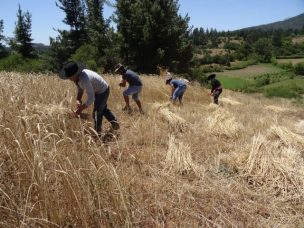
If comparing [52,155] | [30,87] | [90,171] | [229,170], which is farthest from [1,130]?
[30,87]

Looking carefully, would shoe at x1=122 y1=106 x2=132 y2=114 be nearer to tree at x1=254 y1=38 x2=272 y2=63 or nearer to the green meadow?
the green meadow

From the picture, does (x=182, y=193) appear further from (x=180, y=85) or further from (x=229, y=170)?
(x=180, y=85)

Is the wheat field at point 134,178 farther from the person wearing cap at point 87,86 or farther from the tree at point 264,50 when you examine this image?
the tree at point 264,50

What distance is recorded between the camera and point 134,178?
357cm

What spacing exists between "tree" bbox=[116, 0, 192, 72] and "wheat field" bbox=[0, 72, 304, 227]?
61.1 ft

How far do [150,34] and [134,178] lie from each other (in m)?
21.3

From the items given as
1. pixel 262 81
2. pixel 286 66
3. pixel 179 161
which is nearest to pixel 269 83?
Answer: pixel 262 81

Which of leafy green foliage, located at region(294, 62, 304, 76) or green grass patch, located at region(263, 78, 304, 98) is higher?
leafy green foliage, located at region(294, 62, 304, 76)

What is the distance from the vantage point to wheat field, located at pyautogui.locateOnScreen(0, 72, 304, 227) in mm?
2652

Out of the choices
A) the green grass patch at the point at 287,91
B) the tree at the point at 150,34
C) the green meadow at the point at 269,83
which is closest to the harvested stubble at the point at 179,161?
the tree at the point at 150,34

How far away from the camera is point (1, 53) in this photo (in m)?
44.4

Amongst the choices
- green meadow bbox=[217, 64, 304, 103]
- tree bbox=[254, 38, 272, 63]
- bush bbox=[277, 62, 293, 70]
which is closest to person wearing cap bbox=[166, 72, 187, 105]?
green meadow bbox=[217, 64, 304, 103]

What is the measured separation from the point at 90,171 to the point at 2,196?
0.63m

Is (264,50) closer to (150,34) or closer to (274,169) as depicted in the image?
(150,34)
